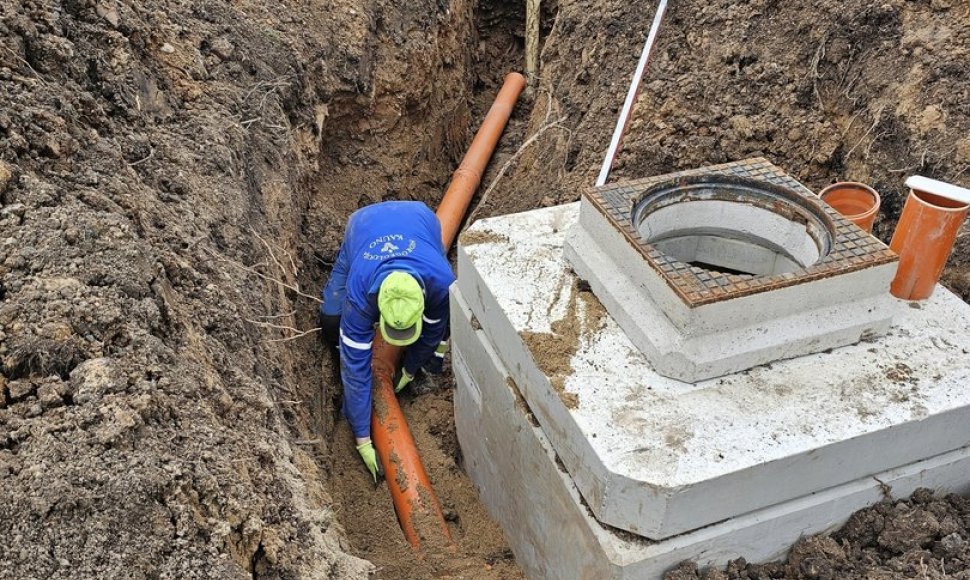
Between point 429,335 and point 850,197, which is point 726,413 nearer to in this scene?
point 850,197

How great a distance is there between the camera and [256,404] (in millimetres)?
2525

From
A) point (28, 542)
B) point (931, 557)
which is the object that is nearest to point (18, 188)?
point (28, 542)

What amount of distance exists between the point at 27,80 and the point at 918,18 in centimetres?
431

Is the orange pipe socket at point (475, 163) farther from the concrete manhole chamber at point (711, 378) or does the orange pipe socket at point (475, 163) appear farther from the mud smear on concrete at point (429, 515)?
the concrete manhole chamber at point (711, 378)

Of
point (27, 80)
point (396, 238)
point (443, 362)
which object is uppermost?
point (27, 80)

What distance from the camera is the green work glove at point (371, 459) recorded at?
406cm

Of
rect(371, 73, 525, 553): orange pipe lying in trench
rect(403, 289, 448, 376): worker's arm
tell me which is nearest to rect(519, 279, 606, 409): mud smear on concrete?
rect(371, 73, 525, 553): orange pipe lying in trench

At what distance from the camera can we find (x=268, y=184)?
161 inches

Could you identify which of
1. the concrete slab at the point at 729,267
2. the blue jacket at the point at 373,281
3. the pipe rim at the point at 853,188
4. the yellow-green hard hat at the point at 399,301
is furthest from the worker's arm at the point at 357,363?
the pipe rim at the point at 853,188

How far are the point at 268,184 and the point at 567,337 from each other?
2.18 metres

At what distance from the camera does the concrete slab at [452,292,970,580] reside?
2.37 meters

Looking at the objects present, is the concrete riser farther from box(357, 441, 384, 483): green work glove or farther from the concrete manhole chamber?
box(357, 441, 384, 483): green work glove

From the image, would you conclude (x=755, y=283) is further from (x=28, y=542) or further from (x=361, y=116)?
(x=361, y=116)

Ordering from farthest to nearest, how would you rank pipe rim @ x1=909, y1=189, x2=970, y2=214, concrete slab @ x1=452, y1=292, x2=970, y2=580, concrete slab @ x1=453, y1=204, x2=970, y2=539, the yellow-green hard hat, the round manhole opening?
the yellow-green hard hat → the round manhole opening → pipe rim @ x1=909, y1=189, x2=970, y2=214 → concrete slab @ x1=452, y1=292, x2=970, y2=580 → concrete slab @ x1=453, y1=204, x2=970, y2=539
